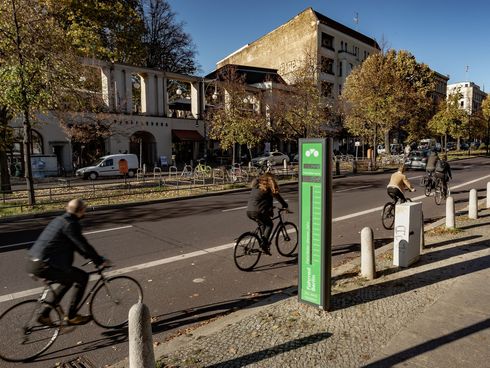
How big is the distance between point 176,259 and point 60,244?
3441 millimetres

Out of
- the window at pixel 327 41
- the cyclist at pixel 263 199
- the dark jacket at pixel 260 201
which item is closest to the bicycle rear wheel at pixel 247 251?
the cyclist at pixel 263 199

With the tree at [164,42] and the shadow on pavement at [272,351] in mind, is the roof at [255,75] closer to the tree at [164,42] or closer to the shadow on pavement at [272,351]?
the tree at [164,42]

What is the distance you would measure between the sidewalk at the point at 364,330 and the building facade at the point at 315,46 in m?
43.0

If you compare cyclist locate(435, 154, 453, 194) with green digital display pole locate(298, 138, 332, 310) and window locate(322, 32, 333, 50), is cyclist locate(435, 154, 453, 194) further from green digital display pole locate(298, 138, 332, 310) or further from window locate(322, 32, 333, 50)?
window locate(322, 32, 333, 50)

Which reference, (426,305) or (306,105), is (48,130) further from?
(426,305)

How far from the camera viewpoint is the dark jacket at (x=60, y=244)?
13.1 ft

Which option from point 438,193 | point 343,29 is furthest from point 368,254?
point 343,29

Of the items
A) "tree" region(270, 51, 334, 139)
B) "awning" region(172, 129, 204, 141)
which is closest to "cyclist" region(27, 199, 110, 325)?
"tree" region(270, 51, 334, 139)

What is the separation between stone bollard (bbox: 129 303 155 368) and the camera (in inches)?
122

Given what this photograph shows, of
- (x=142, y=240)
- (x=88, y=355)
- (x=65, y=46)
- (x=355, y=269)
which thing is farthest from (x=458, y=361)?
(x=65, y=46)

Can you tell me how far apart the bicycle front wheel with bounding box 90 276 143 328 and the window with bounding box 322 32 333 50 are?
50.5 meters

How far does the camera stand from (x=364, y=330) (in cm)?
408

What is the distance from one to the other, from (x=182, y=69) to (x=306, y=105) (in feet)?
80.8

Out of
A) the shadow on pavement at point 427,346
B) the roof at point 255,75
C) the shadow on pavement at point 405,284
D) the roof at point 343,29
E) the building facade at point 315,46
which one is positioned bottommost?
the shadow on pavement at point 427,346
